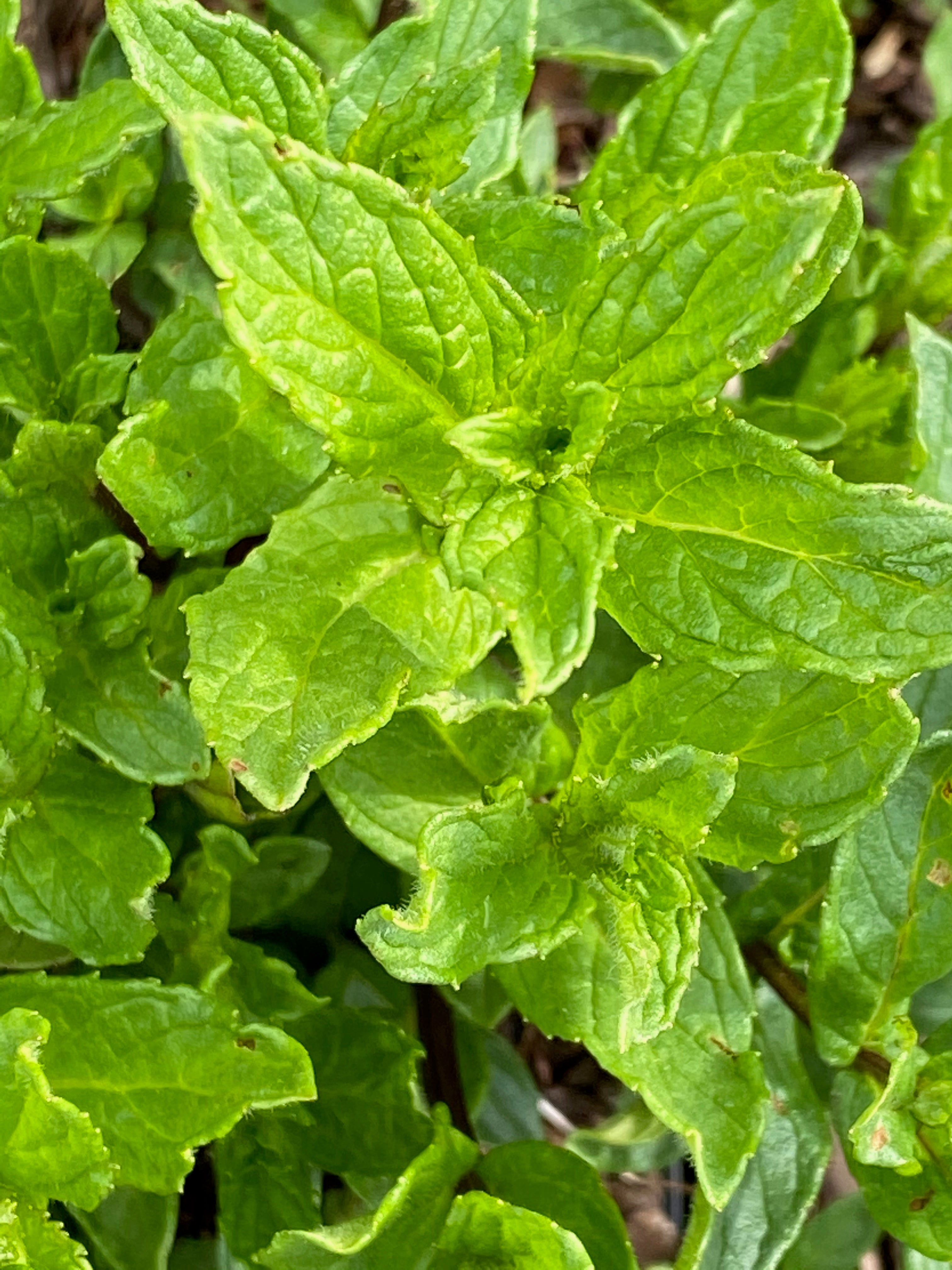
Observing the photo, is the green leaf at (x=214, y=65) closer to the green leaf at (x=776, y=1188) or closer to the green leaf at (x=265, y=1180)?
the green leaf at (x=265, y=1180)

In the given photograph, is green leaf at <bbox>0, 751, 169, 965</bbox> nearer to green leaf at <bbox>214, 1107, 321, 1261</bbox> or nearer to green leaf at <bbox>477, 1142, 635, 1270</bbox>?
green leaf at <bbox>214, 1107, 321, 1261</bbox>

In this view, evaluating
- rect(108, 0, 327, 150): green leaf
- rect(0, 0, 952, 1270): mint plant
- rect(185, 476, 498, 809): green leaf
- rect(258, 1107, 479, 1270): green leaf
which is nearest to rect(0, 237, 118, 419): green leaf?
rect(0, 0, 952, 1270): mint plant

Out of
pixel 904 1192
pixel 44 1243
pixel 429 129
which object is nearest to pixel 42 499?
pixel 429 129

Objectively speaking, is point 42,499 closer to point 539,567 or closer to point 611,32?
point 539,567

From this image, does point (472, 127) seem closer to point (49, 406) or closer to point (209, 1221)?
point (49, 406)

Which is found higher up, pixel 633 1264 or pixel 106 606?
pixel 106 606

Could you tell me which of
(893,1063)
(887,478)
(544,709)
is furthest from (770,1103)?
(887,478)

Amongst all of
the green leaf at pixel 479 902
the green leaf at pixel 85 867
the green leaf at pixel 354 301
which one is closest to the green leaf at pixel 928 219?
the green leaf at pixel 354 301
